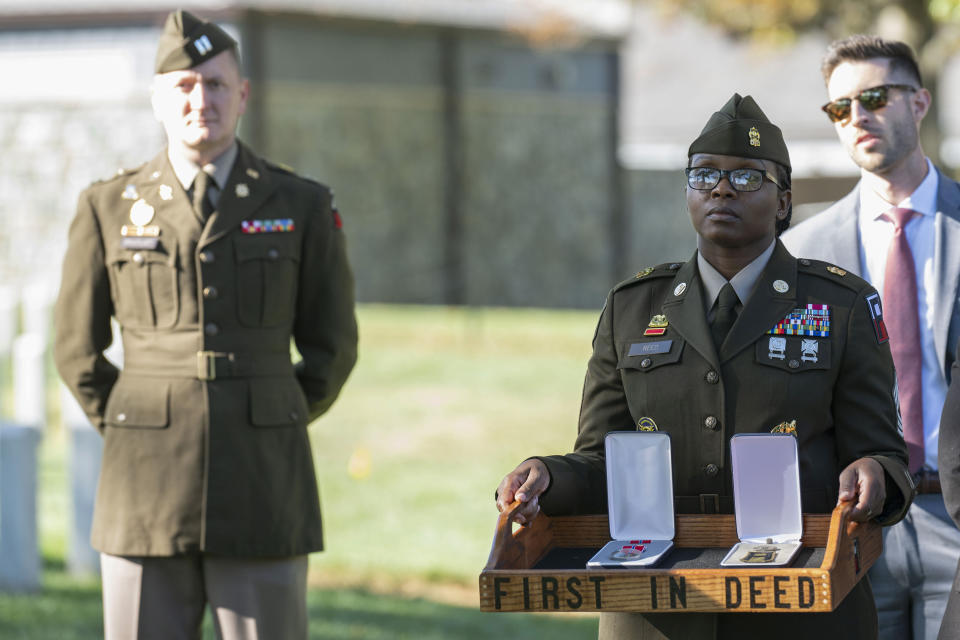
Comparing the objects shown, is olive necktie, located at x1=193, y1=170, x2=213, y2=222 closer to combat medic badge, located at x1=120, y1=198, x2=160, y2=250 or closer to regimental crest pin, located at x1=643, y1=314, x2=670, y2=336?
combat medic badge, located at x1=120, y1=198, x2=160, y2=250

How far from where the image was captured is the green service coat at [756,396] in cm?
318

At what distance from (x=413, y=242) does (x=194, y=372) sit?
2307cm

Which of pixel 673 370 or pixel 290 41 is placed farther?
pixel 290 41

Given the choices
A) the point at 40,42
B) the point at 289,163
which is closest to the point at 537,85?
the point at 289,163

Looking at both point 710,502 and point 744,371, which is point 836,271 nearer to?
point 744,371

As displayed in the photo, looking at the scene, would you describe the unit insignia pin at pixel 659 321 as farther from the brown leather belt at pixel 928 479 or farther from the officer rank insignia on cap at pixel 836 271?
the brown leather belt at pixel 928 479

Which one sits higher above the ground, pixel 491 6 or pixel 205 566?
pixel 491 6

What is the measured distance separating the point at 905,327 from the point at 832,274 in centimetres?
86

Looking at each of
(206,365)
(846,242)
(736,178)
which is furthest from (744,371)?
(206,365)

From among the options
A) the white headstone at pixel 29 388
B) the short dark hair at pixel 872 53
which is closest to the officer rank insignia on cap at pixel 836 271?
the short dark hair at pixel 872 53

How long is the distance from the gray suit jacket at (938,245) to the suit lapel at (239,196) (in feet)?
5.18

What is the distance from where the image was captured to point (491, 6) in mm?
26938

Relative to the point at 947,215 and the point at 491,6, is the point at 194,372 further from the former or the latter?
the point at 491,6

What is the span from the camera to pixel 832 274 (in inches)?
132
